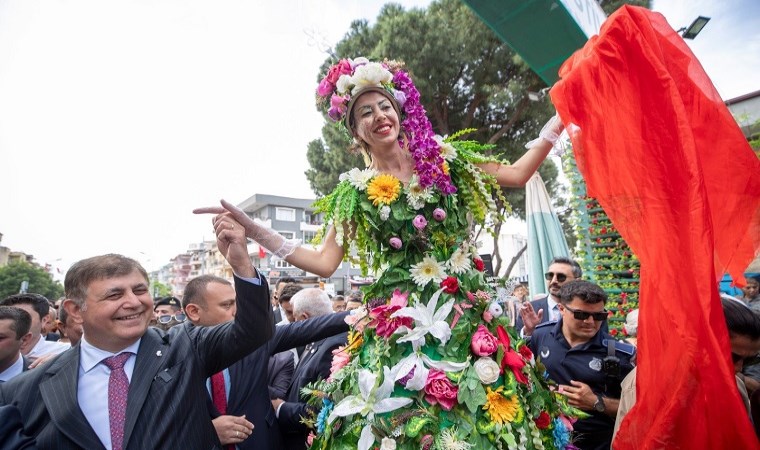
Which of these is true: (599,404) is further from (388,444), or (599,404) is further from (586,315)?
(388,444)

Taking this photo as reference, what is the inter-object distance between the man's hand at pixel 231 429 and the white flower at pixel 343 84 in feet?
6.21

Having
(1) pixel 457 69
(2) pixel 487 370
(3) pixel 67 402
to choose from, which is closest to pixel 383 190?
(2) pixel 487 370

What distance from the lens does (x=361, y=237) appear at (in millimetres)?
2328

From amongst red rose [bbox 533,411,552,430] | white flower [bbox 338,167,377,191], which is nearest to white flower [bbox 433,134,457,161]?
white flower [bbox 338,167,377,191]

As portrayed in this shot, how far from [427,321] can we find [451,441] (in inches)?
18.9

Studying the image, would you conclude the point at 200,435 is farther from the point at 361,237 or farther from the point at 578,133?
the point at 578,133

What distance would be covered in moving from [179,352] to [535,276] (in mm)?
5804

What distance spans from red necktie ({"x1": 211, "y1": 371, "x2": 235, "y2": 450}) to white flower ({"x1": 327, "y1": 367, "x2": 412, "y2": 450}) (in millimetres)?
1014

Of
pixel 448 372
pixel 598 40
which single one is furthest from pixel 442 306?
pixel 598 40

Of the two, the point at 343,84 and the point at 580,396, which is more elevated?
the point at 343,84

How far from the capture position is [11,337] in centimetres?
308

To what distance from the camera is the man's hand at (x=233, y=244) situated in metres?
1.85

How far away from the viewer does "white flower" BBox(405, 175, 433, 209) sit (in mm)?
2191

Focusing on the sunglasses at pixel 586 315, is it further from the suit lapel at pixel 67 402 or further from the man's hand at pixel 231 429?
the suit lapel at pixel 67 402
